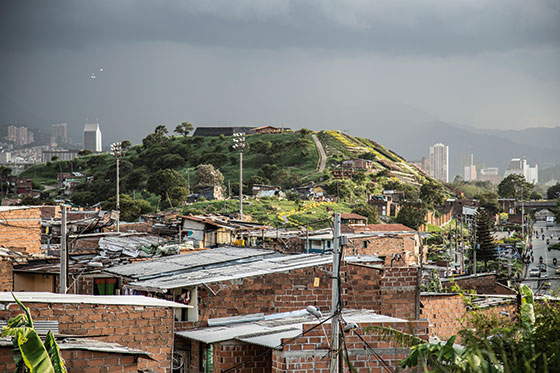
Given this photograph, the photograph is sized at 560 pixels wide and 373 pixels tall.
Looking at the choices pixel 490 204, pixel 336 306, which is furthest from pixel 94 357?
pixel 490 204

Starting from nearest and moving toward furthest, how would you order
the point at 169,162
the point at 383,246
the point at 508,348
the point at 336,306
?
the point at 508,348, the point at 336,306, the point at 383,246, the point at 169,162

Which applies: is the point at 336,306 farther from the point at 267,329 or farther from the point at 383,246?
the point at 383,246

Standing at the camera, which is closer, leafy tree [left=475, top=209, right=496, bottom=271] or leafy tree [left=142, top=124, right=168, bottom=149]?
leafy tree [left=475, top=209, right=496, bottom=271]

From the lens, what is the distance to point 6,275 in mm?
17438

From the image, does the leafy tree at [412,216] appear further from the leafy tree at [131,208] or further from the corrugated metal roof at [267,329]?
the corrugated metal roof at [267,329]

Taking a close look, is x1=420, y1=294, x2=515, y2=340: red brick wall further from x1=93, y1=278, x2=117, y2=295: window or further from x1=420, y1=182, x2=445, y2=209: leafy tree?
x1=420, y1=182, x2=445, y2=209: leafy tree

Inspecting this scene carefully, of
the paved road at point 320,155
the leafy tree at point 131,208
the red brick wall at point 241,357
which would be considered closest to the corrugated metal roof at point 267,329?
the red brick wall at point 241,357

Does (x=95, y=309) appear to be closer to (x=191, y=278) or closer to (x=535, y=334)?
(x=191, y=278)

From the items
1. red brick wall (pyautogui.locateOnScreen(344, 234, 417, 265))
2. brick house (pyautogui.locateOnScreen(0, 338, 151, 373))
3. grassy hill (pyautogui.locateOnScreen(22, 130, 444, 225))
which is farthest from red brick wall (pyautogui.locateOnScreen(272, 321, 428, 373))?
grassy hill (pyautogui.locateOnScreen(22, 130, 444, 225))

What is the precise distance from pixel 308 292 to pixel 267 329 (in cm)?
207

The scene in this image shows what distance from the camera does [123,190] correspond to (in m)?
98.4

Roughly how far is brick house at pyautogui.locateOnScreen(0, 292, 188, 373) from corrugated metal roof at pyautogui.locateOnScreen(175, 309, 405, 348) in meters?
0.81

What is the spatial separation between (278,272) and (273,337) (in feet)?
8.52

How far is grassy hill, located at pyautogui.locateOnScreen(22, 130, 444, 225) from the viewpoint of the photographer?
298ft
